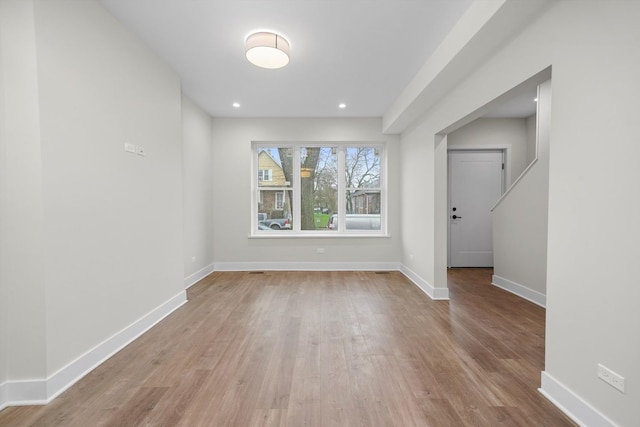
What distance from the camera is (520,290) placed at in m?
3.71

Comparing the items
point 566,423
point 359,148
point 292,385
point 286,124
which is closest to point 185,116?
point 286,124

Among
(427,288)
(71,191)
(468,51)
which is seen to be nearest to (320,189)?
(427,288)

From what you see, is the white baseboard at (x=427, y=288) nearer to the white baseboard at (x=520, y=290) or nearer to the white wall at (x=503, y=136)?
the white baseboard at (x=520, y=290)

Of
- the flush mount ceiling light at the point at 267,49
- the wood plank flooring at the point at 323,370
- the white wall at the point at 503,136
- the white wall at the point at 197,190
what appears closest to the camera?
the wood plank flooring at the point at 323,370

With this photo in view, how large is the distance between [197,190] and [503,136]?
18.7ft

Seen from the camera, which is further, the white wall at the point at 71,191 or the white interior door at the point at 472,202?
the white interior door at the point at 472,202

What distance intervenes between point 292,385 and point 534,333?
2377mm

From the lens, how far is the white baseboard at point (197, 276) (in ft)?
13.4

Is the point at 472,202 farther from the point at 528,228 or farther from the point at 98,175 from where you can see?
the point at 98,175

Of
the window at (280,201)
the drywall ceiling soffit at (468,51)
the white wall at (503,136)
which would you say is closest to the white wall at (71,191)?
the window at (280,201)

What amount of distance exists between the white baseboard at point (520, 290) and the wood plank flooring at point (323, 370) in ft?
0.57

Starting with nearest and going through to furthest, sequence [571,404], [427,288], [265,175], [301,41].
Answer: [571,404] < [301,41] < [427,288] < [265,175]

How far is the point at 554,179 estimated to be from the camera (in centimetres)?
169

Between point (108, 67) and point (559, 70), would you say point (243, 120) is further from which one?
point (559, 70)
